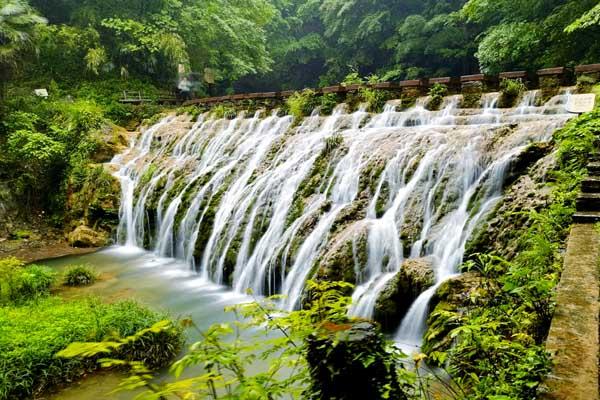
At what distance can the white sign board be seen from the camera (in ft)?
19.5

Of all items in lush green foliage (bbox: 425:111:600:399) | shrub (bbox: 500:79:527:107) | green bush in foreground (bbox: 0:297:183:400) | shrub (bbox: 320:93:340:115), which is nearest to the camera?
lush green foliage (bbox: 425:111:600:399)

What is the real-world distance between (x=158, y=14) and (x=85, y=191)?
43.7 ft

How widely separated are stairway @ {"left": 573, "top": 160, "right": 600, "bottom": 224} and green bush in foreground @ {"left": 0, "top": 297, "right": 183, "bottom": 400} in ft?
16.5

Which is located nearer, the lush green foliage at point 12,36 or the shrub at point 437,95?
the shrub at point 437,95

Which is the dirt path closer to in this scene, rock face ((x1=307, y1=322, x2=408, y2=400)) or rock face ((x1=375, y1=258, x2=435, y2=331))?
rock face ((x1=307, y1=322, x2=408, y2=400))

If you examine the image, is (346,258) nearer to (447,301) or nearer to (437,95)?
(447,301)

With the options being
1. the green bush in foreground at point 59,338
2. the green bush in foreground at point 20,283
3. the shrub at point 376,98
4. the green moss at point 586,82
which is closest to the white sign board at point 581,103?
the green moss at point 586,82

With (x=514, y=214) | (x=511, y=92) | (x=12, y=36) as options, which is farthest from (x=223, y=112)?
(x=514, y=214)

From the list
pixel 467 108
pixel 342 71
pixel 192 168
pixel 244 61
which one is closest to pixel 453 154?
pixel 467 108

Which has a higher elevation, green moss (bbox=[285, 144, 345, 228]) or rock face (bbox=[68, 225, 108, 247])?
green moss (bbox=[285, 144, 345, 228])

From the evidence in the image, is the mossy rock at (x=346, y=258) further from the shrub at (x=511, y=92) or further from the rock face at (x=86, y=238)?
the rock face at (x=86, y=238)

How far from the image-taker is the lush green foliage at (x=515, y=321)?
1956 millimetres

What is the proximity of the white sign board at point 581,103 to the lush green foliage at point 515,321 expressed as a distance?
1312 mm

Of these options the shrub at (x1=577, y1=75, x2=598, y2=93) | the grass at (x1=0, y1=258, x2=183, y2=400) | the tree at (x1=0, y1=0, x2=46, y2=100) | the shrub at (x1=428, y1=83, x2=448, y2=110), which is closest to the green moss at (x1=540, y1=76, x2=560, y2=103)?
the shrub at (x1=577, y1=75, x2=598, y2=93)
